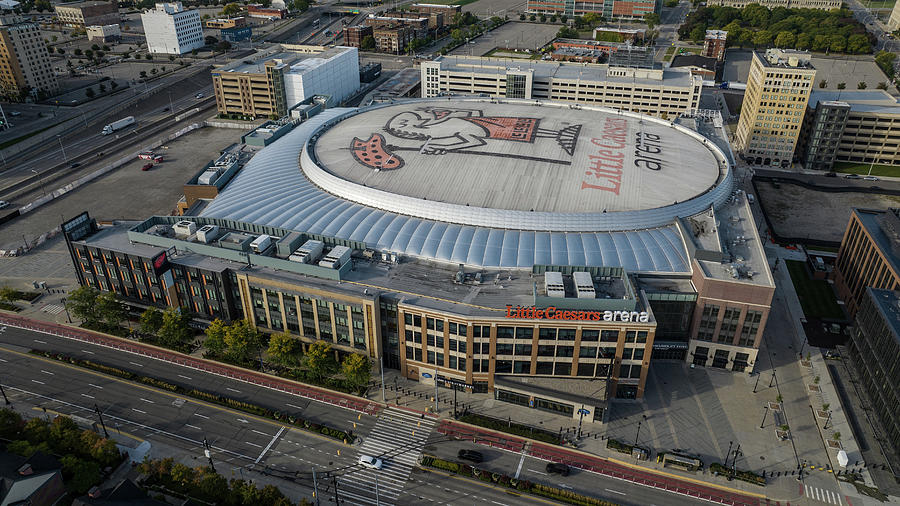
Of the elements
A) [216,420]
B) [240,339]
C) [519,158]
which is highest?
[519,158]

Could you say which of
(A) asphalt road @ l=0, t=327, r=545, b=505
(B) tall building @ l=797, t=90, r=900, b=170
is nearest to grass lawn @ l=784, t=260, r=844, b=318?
(B) tall building @ l=797, t=90, r=900, b=170

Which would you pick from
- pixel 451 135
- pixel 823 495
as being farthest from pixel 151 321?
pixel 823 495

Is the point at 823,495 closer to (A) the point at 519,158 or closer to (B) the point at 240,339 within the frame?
(A) the point at 519,158

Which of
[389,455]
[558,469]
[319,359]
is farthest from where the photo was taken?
[319,359]

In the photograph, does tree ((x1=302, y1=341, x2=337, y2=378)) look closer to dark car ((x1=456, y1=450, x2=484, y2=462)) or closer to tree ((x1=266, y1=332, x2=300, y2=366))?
tree ((x1=266, y1=332, x2=300, y2=366))

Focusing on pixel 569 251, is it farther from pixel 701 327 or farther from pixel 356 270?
pixel 356 270
